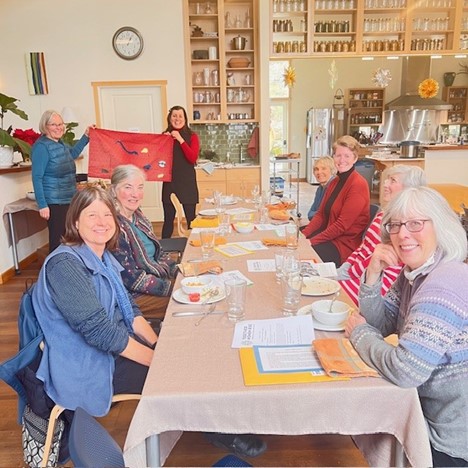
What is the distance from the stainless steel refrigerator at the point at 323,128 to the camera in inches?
443

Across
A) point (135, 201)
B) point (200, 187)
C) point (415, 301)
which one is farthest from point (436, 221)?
point (200, 187)

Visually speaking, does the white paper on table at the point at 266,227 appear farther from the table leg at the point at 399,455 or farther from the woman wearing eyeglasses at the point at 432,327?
the table leg at the point at 399,455

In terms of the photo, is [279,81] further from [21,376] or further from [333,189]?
[21,376]

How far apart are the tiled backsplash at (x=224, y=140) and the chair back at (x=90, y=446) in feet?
20.9

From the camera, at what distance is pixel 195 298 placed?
1.75 m

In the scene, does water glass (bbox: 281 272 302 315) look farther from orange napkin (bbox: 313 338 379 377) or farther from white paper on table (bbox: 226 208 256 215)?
white paper on table (bbox: 226 208 256 215)

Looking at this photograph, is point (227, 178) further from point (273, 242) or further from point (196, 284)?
point (196, 284)

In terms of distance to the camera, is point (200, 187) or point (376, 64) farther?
point (376, 64)

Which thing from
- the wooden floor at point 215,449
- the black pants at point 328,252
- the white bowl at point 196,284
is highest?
the white bowl at point 196,284

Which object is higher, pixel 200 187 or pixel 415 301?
pixel 415 301

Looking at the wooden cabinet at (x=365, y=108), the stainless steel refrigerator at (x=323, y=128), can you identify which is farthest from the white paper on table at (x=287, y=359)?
the wooden cabinet at (x=365, y=108)

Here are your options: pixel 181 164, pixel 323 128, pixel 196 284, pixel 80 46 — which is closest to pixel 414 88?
pixel 323 128

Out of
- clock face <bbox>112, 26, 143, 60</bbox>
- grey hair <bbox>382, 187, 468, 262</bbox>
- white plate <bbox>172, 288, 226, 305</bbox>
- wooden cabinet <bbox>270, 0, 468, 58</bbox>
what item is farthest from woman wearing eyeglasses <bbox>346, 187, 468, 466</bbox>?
clock face <bbox>112, 26, 143, 60</bbox>

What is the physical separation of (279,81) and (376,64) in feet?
8.43
